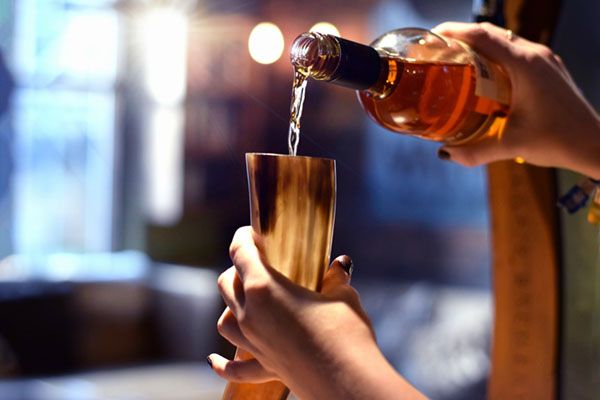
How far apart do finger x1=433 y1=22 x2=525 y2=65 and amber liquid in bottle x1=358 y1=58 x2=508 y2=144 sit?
0.02 m

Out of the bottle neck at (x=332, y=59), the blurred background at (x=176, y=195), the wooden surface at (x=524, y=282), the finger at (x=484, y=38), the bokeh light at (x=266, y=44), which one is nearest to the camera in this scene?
the bottle neck at (x=332, y=59)

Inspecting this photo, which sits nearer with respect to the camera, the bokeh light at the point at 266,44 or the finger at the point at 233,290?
the finger at the point at 233,290

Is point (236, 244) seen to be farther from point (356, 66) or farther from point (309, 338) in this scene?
point (356, 66)

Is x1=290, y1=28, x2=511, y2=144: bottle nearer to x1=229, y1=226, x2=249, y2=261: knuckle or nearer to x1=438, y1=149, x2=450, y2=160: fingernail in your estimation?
x1=438, y1=149, x2=450, y2=160: fingernail

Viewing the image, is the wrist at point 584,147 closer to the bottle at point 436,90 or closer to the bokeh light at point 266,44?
the bottle at point 436,90

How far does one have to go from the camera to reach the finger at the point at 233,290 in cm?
48

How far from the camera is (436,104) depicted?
0.75 metres

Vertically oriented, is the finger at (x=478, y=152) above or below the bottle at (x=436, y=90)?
below

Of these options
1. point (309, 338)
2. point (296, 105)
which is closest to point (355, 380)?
point (309, 338)

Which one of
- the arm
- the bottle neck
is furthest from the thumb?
the bottle neck

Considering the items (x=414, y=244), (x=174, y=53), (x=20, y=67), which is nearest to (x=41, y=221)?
(x=20, y=67)

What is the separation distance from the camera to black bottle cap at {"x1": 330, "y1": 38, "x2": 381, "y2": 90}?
59cm

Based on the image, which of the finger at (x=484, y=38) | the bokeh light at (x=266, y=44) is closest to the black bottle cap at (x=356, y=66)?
the finger at (x=484, y=38)

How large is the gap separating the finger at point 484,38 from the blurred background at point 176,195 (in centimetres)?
250
